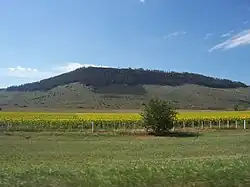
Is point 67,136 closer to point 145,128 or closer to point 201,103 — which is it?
point 145,128

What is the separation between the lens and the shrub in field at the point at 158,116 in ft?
147

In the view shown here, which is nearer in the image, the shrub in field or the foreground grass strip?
the foreground grass strip

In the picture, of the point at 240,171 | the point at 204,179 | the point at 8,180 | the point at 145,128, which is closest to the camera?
the point at 8,180

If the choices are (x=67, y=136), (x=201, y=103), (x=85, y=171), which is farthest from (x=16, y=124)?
(x=201, y=103)

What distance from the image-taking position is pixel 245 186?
10.6 metres

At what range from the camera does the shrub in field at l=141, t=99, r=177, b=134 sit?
44938 millimetres

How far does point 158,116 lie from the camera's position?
1769 inches

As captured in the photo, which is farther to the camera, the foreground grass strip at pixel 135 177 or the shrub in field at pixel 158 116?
the shrub in field at pixel 158 116

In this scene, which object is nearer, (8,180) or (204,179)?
(8,180)

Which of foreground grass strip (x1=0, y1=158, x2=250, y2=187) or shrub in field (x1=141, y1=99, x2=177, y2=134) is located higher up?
shrub in field (x1=141, y1=99, x2=177, y2=134)

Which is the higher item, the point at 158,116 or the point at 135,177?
the point at 158,116

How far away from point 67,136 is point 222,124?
2835cm

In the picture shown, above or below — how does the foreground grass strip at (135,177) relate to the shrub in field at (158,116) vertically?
below

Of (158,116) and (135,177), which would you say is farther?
(158,116)
